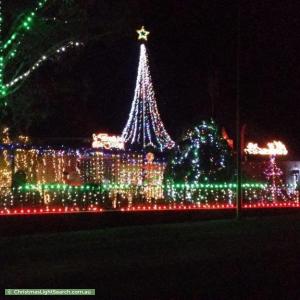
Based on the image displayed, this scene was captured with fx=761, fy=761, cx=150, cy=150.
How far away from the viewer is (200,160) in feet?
95.4

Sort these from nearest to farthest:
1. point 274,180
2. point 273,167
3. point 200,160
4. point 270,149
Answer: point 200,160
point 274,180
point 273,167
point 270,149

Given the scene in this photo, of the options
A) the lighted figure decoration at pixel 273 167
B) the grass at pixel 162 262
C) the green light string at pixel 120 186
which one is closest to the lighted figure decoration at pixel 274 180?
the lighted figure decoration at pixel 273 167

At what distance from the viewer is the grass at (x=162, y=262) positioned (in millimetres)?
11016

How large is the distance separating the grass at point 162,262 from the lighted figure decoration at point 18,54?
6890 mm

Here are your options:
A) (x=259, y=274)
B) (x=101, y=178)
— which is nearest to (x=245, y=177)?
(x=101, y=178)

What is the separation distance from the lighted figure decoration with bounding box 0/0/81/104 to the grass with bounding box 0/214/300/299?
6890mm

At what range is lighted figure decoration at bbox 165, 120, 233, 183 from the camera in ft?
95.3

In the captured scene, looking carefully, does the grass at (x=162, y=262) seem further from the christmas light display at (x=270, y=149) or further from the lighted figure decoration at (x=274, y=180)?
the christmas light display at (x=270, y=149)

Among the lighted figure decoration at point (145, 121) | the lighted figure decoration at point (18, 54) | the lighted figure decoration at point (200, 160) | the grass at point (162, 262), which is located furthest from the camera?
the lighted figure decoration at point (145, 121)

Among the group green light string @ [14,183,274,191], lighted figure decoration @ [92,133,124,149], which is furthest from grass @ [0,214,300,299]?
lighted figure decoration @ [92,133,124,149]

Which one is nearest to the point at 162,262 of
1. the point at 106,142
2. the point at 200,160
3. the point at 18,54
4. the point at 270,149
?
the point at 18,54

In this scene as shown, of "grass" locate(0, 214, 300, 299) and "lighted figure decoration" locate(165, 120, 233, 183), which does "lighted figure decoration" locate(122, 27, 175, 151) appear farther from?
"grass" locate(0, 214, 300, 299)

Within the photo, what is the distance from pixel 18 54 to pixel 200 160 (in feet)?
27.3

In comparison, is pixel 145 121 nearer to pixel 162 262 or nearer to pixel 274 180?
pixel 274 180
